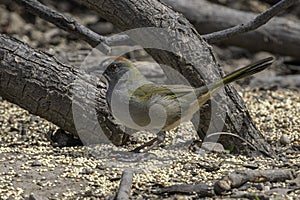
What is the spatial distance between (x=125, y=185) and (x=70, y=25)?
2185mm

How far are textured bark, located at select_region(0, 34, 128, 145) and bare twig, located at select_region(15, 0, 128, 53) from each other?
0.54 metres

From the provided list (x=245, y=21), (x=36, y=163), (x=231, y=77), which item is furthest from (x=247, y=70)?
(x=245, y=21)

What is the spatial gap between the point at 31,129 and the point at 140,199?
226 cm

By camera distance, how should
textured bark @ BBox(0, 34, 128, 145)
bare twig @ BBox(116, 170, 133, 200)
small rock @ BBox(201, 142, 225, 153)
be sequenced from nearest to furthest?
bare twig @ BBox(116, 170, 133, 200)
small rock @ BBox(201, 142, 225, 153)
textured bark @ BBox(0, 34, 128, 145)

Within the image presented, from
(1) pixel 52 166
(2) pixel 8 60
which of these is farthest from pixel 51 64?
(1) pixel 52 166

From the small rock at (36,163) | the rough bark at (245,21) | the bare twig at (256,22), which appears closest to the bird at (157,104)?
the small rock at (36,163)

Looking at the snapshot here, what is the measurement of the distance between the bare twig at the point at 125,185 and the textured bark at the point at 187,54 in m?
1.08

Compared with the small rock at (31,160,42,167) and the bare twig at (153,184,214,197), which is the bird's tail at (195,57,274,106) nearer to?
the bare twig at (153,184,214,197)

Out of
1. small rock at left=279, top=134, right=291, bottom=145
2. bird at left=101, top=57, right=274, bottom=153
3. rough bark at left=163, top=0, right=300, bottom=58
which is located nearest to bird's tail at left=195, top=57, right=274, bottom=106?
bird at left=101, top=57, right=274, bottom=153

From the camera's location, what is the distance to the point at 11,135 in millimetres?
6160

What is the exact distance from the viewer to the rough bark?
870 centimetres

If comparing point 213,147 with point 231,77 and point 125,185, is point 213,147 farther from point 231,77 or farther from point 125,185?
point 125,185

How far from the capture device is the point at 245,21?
28.9 feet

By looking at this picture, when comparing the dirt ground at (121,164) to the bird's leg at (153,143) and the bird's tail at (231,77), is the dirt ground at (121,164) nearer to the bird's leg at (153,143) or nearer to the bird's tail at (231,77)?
the bird's leg at (153,143)
